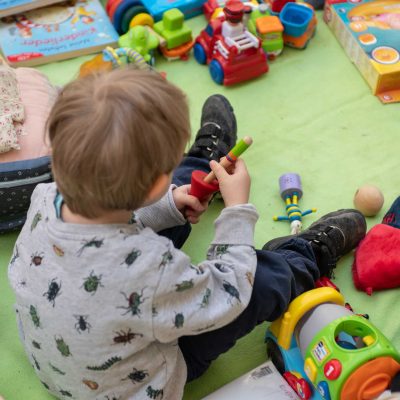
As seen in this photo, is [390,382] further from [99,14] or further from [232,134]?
[99,14]

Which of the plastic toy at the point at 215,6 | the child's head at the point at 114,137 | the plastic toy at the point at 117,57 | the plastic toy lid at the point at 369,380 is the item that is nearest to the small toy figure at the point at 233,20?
the plastic toy at the point at 215,6

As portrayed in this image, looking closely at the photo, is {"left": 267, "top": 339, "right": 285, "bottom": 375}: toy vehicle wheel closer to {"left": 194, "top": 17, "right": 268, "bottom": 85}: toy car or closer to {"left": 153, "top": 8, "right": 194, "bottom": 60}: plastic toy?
{"left": 194, "top": 17, "right": 268, "bottom": 85}: toy car

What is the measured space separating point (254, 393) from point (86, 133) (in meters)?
0.49

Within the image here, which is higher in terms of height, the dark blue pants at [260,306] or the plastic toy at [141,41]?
the plastic toy at [141,41]

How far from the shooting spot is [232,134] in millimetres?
1217

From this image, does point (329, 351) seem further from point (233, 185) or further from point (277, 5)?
point (277, 5)

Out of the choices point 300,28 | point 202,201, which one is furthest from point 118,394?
point 300,28

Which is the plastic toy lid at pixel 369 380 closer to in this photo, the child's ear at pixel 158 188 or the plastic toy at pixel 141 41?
the child's ear at pixel 158 188

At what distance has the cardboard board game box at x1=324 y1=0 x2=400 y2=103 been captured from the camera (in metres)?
1.37

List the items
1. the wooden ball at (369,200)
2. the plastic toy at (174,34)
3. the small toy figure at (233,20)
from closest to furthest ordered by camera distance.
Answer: the wooden ball at (369,200) < the small toy figure at (233,20) < the plastic toy at (174,34)

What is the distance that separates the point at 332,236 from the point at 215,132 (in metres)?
0.34

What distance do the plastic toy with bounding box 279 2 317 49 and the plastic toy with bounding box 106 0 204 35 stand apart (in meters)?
0.27

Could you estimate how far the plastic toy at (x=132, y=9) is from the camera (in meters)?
1.53

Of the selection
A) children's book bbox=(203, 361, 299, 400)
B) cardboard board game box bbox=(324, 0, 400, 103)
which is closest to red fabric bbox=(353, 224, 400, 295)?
children's book bbox=(203, 361, 299, 400)
